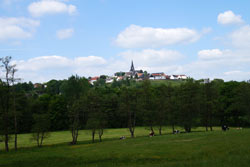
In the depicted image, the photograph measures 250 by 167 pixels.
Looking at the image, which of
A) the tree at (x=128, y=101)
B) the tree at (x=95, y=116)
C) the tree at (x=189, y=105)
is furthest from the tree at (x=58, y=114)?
the tree at (x=189, y=105)

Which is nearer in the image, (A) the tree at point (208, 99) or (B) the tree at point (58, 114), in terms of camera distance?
(A) the tree at point (208, 99)

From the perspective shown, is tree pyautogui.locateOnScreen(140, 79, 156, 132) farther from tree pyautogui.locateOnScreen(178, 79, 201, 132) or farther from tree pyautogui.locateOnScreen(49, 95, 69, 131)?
tree pyautogui.locateOnScreen(49, 95, 69, 131)

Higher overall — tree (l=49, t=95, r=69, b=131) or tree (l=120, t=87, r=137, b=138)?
tree (l=120, t=87, r=137, b=138)

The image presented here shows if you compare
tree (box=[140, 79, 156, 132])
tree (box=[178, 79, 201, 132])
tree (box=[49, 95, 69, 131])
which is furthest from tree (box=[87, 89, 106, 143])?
tree (box=[49, 95, 69, 131])

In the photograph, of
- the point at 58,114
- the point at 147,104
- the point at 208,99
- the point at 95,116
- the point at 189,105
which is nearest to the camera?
the point at 95,116

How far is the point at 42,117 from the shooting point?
4816 cm

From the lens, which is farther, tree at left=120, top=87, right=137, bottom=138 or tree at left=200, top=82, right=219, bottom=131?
tree at left=200, top=82, right=219, bottom=131

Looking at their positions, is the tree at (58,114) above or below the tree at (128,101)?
below

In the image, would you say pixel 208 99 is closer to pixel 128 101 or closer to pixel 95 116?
pixel 128 101

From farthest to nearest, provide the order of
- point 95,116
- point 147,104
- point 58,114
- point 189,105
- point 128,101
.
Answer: point 58,114
point 147,104
point 128,101
point 189,105
point 95,116

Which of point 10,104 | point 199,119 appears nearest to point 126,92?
point 199,119

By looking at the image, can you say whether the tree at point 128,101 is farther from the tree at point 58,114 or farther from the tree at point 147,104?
the tree at point 58,114

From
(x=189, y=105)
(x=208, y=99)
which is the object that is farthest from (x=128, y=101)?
(x=208, y=99)

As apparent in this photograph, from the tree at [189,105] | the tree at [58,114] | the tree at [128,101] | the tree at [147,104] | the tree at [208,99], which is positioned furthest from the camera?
the tree at [58,114]
